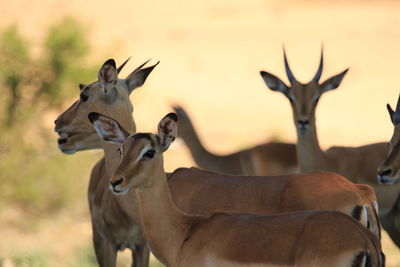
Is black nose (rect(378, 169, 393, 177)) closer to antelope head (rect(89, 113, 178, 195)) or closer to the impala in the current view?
antelope head (rect(89, 113, 178, 195))

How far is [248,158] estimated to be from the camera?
1207 cm

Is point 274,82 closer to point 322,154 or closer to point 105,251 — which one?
point 322,154

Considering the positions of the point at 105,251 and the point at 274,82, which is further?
the point at 274,82

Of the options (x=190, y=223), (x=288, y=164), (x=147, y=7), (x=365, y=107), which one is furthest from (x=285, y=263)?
(x=147, y=7)

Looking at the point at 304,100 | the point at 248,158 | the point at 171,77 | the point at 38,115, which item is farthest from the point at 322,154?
the point at 171,77

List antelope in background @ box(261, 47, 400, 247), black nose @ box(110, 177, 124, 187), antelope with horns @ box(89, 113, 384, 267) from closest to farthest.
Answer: antelope with horns @ box(89, 113, 384, 267), black nose @ box(110, 177, 124, 187), antelope in background @ box(261, 47, 400, 247)

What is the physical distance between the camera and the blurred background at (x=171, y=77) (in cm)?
1409

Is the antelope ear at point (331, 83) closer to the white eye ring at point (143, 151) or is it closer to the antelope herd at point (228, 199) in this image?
the antelope herd at point (228, 199)

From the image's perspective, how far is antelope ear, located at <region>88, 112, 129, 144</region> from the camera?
6.88 meters

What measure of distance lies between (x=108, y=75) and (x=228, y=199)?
1.50 metres

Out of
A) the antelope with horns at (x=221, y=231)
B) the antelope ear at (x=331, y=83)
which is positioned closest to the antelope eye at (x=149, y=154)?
the antelope with horns at (x=221, y=231)

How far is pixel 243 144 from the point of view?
730 inches

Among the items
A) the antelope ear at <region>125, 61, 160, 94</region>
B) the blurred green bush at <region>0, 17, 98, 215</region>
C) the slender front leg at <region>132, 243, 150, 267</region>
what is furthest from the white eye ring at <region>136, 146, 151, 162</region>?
the blurred green bush at <region>0, 17, 98, 215</region>

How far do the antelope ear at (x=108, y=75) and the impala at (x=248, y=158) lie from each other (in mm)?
3701
